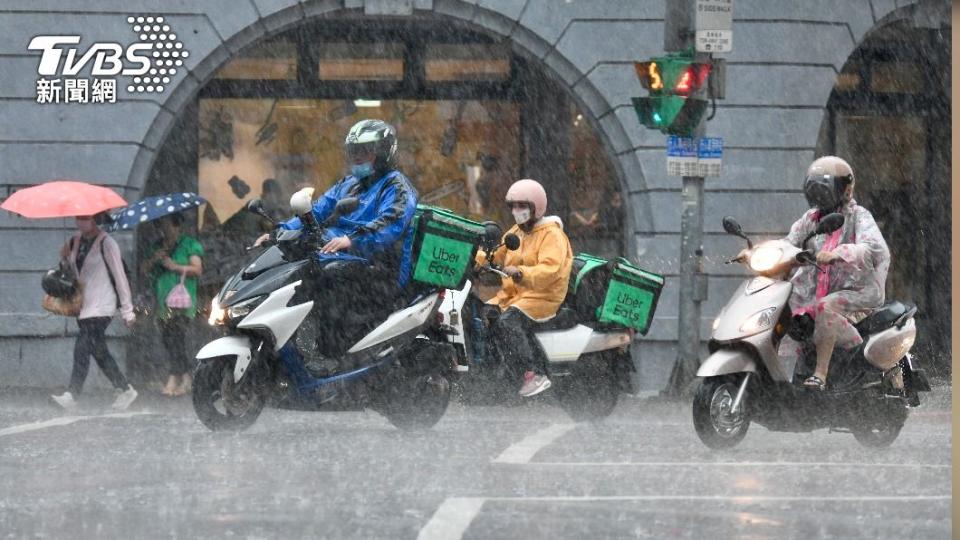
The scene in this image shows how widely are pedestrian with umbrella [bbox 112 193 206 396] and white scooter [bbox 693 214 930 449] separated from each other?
686 cm

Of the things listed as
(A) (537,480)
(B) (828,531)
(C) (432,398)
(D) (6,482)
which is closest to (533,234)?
(C) (432,398)

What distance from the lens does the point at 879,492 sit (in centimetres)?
872

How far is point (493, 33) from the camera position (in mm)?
18094

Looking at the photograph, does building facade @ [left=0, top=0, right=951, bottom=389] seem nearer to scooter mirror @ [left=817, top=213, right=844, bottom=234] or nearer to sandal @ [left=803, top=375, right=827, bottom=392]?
sandal @ [left=803, top=375, right=827, bottom=392]

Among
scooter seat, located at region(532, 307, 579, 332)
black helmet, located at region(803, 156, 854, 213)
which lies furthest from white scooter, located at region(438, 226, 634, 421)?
black helmet, located at region(803, 156, 854, 213)

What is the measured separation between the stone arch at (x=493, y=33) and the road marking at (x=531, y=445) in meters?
5.86

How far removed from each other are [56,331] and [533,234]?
6537 mm

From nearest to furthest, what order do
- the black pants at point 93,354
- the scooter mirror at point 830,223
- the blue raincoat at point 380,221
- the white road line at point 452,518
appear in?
the white road line at point 452,518 → the scooter mirror at point 830,223 → the blue raincoat at point 380,221 → the black pants at point 93,354

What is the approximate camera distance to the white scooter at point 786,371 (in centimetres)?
1030

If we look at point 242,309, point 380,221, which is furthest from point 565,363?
point 242,309

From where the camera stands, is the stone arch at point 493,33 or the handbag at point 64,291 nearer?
the handbag at point 64,291

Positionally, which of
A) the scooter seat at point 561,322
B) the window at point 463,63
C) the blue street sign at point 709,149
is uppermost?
the window at point 463,63

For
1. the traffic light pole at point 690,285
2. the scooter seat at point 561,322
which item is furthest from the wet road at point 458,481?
the traffic light pole at point 690,285

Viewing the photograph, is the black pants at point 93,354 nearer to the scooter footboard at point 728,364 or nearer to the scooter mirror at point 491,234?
the scooter mirror at point 491,234
